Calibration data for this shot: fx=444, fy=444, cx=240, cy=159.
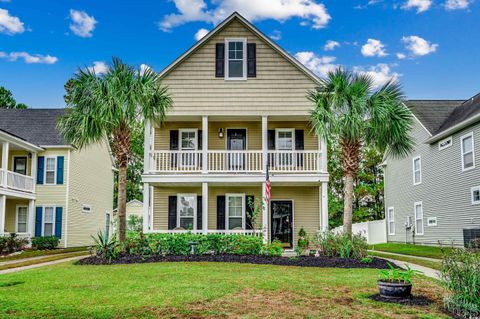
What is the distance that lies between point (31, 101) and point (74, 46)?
18.6 meters

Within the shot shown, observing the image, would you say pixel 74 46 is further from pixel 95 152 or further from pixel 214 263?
pixel 214 263

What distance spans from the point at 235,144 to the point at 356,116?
656 centimetres

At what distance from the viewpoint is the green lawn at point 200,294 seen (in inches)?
283

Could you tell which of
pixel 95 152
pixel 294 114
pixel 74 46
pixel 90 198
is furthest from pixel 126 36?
pixel 294 114

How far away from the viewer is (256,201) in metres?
19.0

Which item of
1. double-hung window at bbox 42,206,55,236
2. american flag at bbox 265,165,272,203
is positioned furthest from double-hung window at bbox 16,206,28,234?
american flag at bbox 265,165,272,203

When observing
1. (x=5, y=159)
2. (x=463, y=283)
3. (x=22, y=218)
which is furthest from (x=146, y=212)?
(x=463, y=283)

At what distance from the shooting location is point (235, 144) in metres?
19.8

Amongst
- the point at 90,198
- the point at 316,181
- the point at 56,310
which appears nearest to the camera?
the point at 56,310

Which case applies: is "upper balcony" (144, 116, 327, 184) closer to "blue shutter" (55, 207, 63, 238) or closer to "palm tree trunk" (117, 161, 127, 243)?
"palm tree trunk" (117, 161, 127, 243)

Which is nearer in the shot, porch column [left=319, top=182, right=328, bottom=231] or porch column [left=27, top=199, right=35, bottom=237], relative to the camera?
porch column [left=319, top=182, right=328, bottom=231]

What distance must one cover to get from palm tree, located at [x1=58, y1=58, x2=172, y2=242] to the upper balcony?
2.45 m

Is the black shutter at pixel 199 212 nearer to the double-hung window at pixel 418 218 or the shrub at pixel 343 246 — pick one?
the shrub at pixel 343 246

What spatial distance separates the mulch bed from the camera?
13.1m
